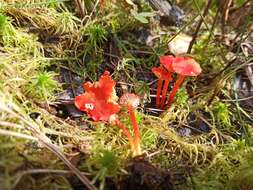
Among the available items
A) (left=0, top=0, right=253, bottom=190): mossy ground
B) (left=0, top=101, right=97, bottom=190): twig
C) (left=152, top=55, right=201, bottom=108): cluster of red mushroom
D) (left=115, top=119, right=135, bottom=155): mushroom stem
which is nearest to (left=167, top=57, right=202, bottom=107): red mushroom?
(left=152, top=55, right=201, bottom=108): cluster of red mushroom

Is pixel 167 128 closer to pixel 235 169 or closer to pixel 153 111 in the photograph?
pixel 153 111

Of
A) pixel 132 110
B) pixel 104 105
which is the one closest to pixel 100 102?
pixel 104 105

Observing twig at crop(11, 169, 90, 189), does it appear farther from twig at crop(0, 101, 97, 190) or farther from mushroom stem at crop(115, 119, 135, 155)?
mushroom stem at crop(115, 119, 135, 155)

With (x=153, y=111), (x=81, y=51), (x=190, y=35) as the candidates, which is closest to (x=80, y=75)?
(x=81, y=51)

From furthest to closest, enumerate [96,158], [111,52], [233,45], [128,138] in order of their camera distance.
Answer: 1. [233,45]
2. [111,52]
3. [128,138]
4. [96,158]

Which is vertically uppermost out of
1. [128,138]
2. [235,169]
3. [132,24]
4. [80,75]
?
[132,24]

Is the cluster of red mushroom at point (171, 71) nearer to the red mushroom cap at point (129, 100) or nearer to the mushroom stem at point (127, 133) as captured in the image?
the red mushroom cap at point (129, 100)
